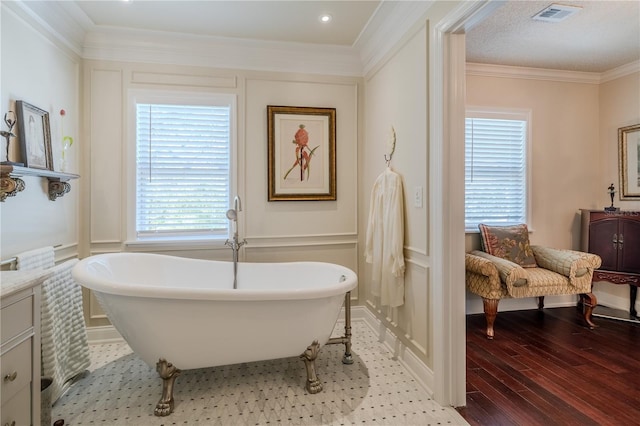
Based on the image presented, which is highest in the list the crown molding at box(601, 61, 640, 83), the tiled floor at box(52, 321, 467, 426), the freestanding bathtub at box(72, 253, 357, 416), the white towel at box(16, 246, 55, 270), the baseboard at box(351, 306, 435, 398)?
the crown molding at box(601, 61, 640, 83)

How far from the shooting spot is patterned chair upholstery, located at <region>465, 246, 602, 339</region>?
9.28 ft

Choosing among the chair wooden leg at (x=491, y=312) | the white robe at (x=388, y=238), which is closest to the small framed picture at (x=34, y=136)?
the white robe at (x=388, y=238)

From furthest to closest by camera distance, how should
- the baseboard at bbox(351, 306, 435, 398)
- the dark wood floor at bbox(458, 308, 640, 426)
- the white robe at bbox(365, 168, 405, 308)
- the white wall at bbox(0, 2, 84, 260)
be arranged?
1. the white robe at bbox(365, 168, 405, 308)
2. the baseboard at bbox(351, 306, 435, 398)
3. the white wall at bbox(0, 2, 84, 260)
4. the dark wood floor at bbox(458, 308, 640, 426)

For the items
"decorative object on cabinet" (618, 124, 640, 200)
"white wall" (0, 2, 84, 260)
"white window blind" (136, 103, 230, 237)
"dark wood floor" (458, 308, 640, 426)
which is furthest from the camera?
"decorative object on cabinet" (618, 124, 640, 200)

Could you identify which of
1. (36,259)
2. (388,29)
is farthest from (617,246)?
(36,259)

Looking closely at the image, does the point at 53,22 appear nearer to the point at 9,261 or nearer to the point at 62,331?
the point at 9,261

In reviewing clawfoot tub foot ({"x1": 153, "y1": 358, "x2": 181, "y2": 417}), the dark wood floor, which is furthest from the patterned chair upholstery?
clawfoot tub foot ({"x1": 153, "y1": 358, "x2": 181, "y2": 417})

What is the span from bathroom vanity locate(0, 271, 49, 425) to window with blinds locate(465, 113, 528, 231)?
3453 mm

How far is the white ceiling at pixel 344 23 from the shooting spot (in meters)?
2.38

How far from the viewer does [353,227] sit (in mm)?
3244

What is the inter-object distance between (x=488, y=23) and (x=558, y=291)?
92.3 inches

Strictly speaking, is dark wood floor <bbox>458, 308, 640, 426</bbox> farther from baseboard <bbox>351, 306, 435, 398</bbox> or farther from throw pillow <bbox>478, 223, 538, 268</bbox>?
throw pillow <bbox>478, 223, 538, 268</bbox>

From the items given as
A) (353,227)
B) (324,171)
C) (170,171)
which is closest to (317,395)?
(353,227)

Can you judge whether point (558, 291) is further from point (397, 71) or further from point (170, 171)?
point (170, 171)
